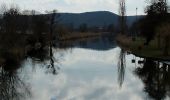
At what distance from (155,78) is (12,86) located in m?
12.4

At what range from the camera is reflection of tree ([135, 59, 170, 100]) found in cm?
2892

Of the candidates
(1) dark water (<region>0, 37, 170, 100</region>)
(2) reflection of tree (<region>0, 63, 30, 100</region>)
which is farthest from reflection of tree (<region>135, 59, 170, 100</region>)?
(2) reflection of tree (<region>0, 63, 30, 100</region>)

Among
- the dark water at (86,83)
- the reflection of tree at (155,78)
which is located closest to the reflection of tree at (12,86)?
the dark water at (86,83)

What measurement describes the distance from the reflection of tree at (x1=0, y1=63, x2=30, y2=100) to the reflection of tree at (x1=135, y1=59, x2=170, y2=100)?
840cm

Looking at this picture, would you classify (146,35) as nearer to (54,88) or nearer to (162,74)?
(162,74)

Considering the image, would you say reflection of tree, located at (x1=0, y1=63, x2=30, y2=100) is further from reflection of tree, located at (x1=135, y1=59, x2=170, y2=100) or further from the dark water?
reflection of tree, located at (x1=135, y1=59, x2=170, y2=100)

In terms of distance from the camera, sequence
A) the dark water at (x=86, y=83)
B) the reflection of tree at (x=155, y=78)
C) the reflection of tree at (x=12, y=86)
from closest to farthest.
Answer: the reflection of tree at (x=12, y=86) → the dark water at (x=86, y=83) → the reflection of tree at (x=155, y=78)

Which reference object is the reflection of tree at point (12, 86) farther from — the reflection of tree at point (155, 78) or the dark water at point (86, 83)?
the reflection of tree at point (155, 78)

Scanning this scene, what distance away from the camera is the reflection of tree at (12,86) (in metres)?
26.0

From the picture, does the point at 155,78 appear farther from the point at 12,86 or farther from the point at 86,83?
the point at 12,86

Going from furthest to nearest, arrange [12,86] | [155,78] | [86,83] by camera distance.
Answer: [155,78]
[86,83]
[12,86]

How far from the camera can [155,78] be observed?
118 feet

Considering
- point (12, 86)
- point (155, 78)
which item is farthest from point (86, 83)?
point (12, 86)

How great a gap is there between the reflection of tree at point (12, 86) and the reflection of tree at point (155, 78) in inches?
331
